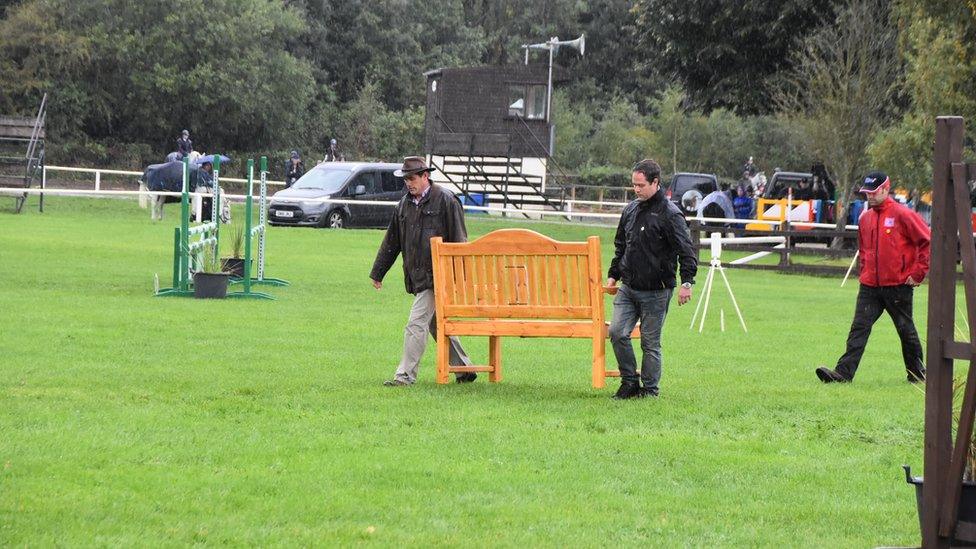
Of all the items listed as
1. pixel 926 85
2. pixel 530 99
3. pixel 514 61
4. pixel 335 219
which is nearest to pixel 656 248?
pixel 926 85

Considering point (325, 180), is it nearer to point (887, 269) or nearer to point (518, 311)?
point (887, 269)

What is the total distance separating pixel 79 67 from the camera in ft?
192

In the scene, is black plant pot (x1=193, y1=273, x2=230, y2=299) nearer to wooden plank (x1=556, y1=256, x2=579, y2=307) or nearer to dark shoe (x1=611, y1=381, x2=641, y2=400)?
wooden plank (x1=556, y1=256, x2=579, y2=307)

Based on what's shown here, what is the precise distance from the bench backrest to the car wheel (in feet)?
91.5

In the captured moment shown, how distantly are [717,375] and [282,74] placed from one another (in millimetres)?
52334

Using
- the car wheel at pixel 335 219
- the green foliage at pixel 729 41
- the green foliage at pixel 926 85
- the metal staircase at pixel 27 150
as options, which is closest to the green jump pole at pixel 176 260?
the green foliage at pixel 926 85

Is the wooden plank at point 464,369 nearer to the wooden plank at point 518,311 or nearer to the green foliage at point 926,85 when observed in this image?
the wooden plank at point 518,311

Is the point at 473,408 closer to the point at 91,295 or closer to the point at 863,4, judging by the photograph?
the point at 91,295

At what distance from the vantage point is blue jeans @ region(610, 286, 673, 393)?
36.1 feet

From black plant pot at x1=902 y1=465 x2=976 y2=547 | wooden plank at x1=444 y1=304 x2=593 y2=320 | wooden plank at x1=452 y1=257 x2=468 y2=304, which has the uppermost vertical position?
wooden plank at x1=452 y1=257 x2=468 y2=304

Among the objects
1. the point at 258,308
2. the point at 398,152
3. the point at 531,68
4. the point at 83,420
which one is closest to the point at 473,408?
the point at 83,420

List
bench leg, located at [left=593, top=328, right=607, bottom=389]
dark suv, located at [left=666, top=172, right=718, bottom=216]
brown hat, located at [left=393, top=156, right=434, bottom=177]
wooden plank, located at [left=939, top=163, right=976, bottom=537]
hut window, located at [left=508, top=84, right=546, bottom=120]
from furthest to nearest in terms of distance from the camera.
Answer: hut window, located at [left=508, top=84, right=546, bottom=120], dark suv, located at [left=666, top=172, right=718, bottom=216], brown hat, located at [left=393, top=156, right=434, bottom=177], bench leg, located at [left=593, top=328, right=607, bottom=389], wooden plank, located at [left=939, top=163, right=976, bottom=537]

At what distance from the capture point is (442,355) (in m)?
11.6

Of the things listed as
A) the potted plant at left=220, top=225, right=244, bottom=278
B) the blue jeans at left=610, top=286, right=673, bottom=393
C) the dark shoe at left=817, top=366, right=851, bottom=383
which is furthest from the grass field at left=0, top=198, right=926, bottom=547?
the potted plant at left=220, top=225, right=244, bottom=278
